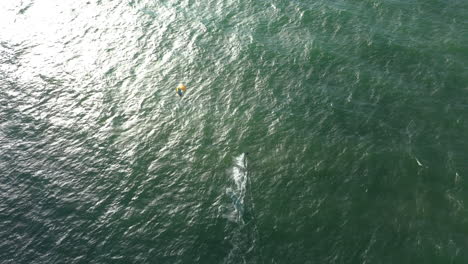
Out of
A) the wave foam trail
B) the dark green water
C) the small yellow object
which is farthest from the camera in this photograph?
the small yellow object

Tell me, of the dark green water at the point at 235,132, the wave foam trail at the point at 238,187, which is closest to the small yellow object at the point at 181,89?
the dark green water at the point at 235,132

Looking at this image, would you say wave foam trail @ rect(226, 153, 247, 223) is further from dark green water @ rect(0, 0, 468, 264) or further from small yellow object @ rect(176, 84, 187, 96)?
small yellow object @ rect(176, 84, 187, 96)

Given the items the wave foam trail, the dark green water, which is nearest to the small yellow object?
the dark green water

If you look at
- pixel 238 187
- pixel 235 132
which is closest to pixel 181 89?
pixel 235 132

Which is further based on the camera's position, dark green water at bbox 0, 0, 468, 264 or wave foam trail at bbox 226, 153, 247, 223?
wave foam trail at bbox 226, 153, 247, 223

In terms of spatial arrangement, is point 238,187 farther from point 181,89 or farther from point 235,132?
point 181,89

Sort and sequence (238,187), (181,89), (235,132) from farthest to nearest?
1. (181,89)
2. (235,132)
3. (238,187)

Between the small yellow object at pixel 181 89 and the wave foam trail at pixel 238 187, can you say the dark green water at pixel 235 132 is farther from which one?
the small yellow object at pixel 181 89

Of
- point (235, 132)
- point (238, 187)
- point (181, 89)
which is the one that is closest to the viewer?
point (238, 187)

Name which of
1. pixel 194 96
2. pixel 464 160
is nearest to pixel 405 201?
pixel 464 160
